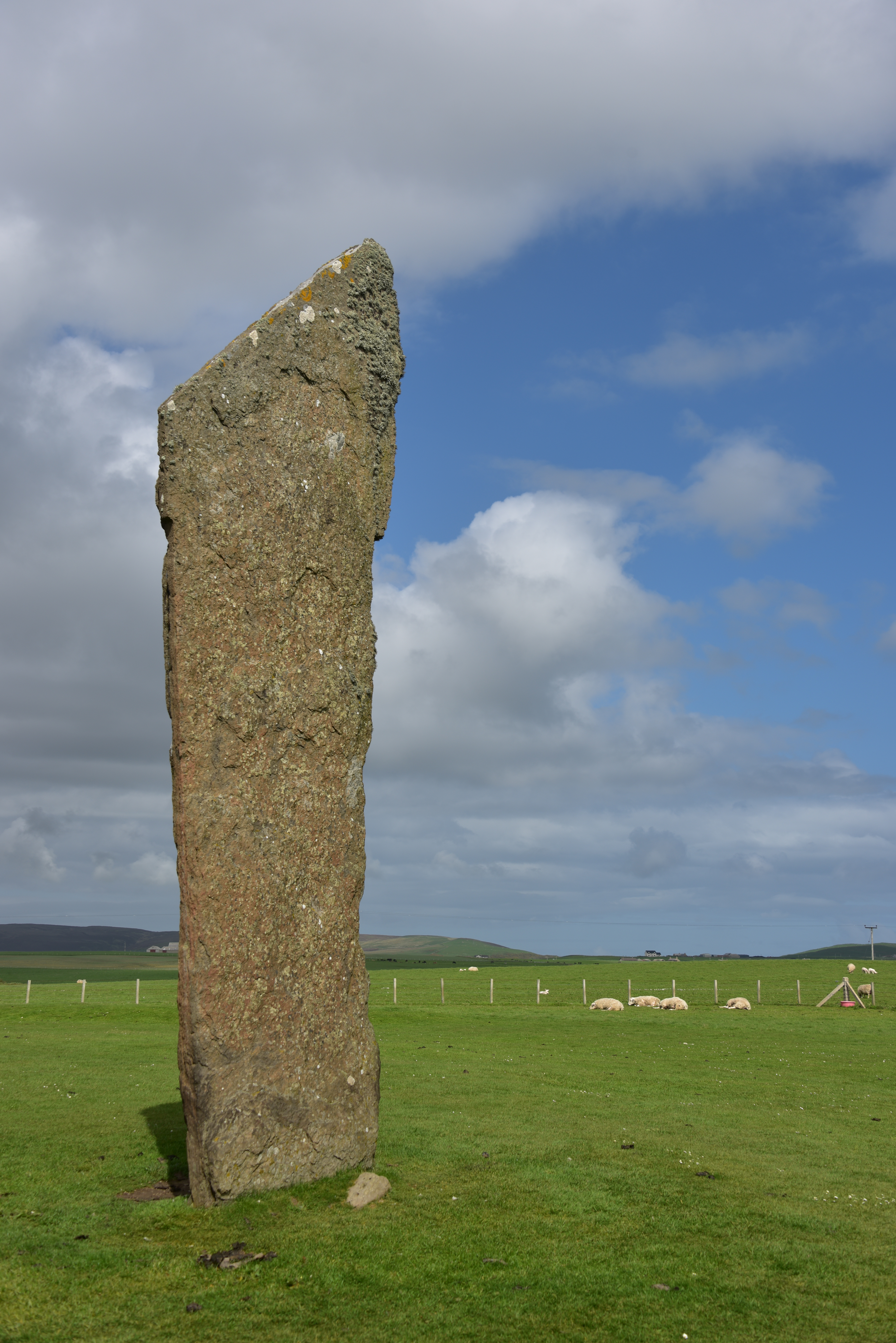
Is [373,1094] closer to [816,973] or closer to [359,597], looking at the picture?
[359,597]

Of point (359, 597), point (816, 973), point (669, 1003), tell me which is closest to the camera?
point (359, 597)

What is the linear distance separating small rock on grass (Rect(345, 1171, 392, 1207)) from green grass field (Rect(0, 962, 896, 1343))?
10 centimetres

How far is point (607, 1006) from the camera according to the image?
4188 cm

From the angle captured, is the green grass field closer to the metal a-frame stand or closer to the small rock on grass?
the small rock on grass

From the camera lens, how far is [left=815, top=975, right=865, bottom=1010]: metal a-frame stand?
44.4 meters

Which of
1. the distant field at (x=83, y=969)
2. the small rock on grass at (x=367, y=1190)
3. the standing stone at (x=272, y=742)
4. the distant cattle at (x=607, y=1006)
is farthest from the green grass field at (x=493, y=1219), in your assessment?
the distant field at (x=83, y=969)

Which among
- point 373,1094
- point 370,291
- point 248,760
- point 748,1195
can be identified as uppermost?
point 370,291

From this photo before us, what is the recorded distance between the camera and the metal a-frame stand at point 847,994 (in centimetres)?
4441

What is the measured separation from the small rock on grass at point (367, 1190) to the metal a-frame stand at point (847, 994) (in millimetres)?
38034

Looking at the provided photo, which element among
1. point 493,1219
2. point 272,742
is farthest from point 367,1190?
point 272,742

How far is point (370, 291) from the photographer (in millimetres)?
12438

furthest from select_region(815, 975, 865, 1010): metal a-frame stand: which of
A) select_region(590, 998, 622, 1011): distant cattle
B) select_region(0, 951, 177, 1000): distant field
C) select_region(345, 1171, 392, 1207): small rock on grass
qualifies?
select_region(0, 951, 177, 1000): distant field

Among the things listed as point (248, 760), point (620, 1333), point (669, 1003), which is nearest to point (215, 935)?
point (248, 760)

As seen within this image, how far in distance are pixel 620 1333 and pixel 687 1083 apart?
13409 millimetres
